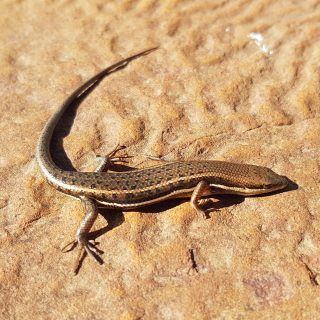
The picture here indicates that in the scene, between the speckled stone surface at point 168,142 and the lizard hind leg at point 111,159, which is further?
the lizard hind leg at point 111,159

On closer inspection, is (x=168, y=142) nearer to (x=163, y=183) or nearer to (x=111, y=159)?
(x=111, y=159)

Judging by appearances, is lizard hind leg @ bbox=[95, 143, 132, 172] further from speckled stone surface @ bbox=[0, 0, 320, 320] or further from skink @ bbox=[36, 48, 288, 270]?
skink @ bbox=[36, 48, 288, 270]

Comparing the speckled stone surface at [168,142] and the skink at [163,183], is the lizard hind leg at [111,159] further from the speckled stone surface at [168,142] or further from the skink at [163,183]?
the skink at [163,183]

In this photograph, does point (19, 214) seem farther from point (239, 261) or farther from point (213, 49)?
point (213, 49)

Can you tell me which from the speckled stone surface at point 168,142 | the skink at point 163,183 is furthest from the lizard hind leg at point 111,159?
the skink at point 163,183

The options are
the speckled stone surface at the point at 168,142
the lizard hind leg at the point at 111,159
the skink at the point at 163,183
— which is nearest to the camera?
the speckled stone surface at the point at 168,142

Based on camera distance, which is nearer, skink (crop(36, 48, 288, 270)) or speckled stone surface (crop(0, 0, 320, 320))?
speckled stone surface (crop(0, 0, 320, 320))

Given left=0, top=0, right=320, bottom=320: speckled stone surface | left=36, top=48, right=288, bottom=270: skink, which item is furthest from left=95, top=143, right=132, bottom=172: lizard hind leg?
left=36, top=48, right=288, bottom=270: skink

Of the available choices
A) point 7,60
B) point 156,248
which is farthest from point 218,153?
point 7,60
